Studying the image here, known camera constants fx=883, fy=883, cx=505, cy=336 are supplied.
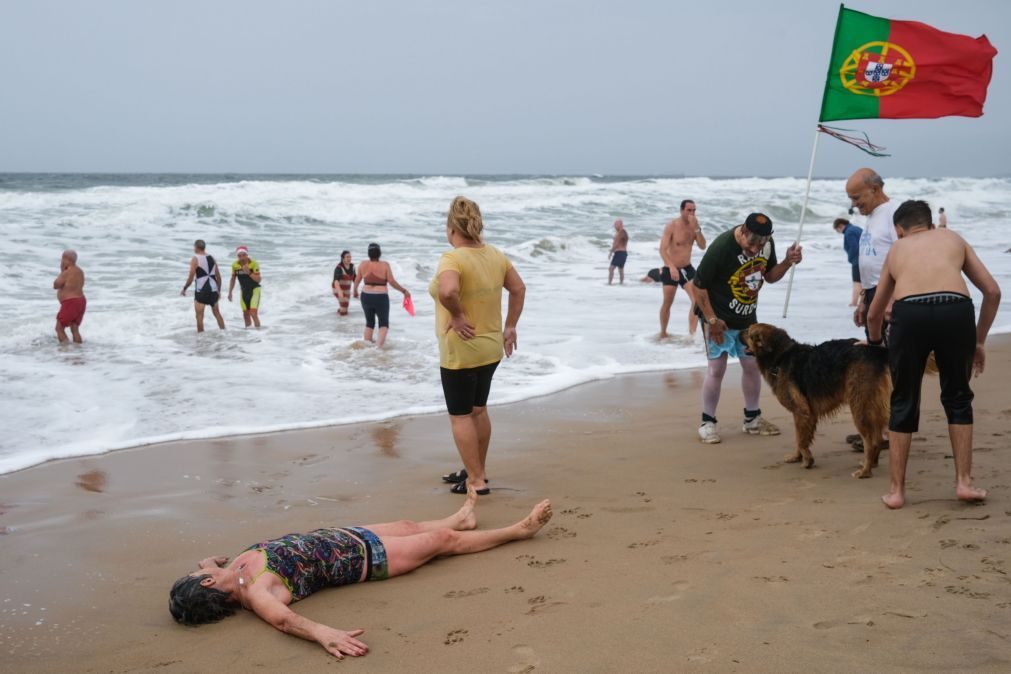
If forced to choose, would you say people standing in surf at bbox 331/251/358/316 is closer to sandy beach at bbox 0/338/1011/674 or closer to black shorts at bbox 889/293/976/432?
sandy beach at bbox 0/338/1011/674

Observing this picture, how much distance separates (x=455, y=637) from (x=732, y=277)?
361cm

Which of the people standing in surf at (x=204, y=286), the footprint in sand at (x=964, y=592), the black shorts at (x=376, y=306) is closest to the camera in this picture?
the footprint in sand at (x=964, y=592)

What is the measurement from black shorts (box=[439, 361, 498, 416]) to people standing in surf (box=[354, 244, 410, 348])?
21.7 feet

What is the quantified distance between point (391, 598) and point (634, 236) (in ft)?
86.1

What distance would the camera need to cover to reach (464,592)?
3.91 m

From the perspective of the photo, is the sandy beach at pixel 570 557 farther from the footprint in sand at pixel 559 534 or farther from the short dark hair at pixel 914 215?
the short dark hair at pixel 914 215

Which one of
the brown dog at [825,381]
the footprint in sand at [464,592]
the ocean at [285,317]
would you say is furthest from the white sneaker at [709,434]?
the footprint in sand at [464,592]

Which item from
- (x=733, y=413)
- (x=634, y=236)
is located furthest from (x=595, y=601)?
(x=634, y=236)

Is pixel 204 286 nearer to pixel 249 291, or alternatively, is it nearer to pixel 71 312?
pixel 249 291

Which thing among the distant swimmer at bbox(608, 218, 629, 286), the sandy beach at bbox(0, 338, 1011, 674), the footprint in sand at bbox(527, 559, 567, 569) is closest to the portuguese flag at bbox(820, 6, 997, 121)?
the sandy beach at bbox(0, 338, 1011, 674)

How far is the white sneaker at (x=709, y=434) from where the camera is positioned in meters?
6.45

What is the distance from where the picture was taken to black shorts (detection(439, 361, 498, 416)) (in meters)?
5.20

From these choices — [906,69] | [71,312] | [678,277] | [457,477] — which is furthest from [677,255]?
[71,312]

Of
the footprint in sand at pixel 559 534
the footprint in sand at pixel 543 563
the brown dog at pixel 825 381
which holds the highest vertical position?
the brown dog at pixel 825 381
